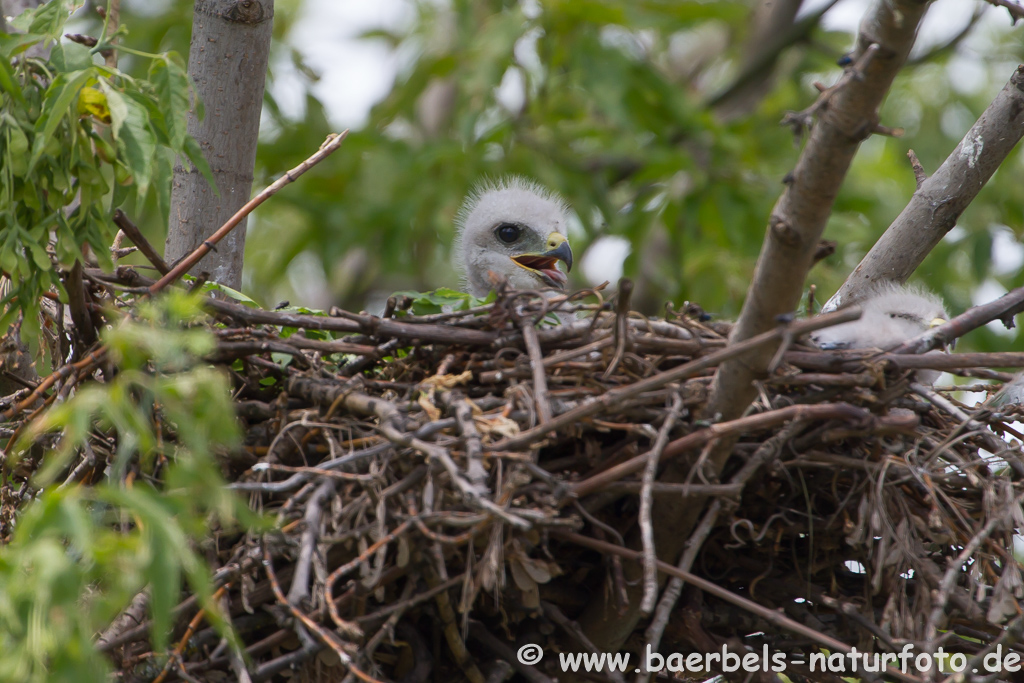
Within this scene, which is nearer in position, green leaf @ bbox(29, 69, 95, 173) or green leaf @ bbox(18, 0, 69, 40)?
green leaf @ bbox(29, 69, 95, 173)

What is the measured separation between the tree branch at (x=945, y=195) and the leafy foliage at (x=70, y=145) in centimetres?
226

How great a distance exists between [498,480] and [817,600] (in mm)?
1020

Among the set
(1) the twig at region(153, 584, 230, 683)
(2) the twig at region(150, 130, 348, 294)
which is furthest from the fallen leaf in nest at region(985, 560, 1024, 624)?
(2) the twig at region(150, 130, 348, 294)

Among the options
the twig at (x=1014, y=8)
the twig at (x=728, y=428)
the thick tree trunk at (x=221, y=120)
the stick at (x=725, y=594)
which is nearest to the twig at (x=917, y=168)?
the twig at (x=1014, y=8)

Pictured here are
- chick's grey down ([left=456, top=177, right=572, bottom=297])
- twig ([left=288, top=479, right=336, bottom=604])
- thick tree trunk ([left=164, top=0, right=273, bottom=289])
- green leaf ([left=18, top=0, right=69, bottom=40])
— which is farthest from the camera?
chick's grey down ([left=456, top=177, right=572, bottom=297])

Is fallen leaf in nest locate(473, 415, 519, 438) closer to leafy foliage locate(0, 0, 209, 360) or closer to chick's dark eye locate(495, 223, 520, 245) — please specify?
leafy foliage locate(0, 0, 209, 360)

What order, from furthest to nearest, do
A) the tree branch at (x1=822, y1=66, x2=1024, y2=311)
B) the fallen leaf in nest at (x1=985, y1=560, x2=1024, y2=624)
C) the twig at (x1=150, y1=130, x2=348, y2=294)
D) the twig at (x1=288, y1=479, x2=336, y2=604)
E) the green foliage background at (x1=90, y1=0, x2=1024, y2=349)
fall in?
the green foliage background at (x1=90, y1=0, x2=1024, y2=349), the tree branch at (x1=822, y1=66, x2=1024, y2=311), the twig at (x1=150, y1=130, x2=348, y2=294), the fallen leaf in nest at (x1=985, y1=560, x2=1024, y2=624), the twig at (x1=288, y1=479, x2=336, y2=604)

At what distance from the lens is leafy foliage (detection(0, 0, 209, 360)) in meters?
2.01

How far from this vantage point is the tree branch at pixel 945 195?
3262mm

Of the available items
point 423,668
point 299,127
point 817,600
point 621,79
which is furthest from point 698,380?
point 299,127

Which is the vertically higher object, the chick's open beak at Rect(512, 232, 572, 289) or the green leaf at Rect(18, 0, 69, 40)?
the chick's open beak at Rect(512, 232, 572, 289)

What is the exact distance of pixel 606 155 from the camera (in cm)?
759

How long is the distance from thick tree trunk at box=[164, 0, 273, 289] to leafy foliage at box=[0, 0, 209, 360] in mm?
1138

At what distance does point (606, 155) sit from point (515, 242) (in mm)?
3896
